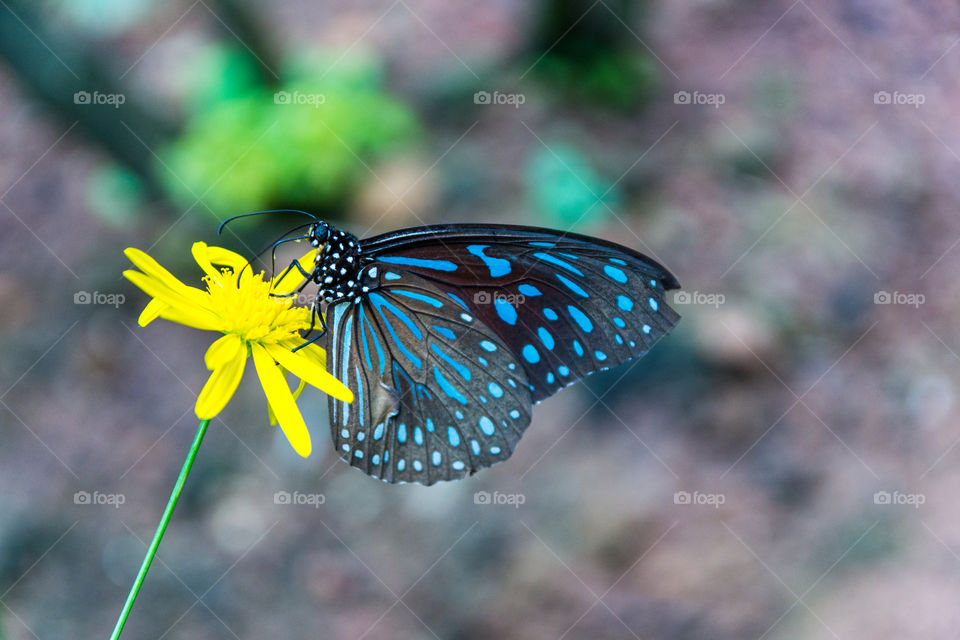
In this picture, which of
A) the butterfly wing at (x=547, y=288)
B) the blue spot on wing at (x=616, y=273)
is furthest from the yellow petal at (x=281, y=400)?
the blue spot on wing at (x=616, y=273)

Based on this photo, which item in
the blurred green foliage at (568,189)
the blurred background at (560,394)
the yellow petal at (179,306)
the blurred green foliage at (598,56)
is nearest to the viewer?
the yellow petal at (179,306)

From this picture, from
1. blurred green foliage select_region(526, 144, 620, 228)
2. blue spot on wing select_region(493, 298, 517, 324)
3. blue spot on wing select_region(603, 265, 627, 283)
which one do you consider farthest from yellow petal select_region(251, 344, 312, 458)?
blurred green foliage select_region(526, 144, 620, 228)

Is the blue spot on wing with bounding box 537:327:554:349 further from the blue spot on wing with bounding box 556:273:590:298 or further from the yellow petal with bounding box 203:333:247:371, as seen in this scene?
the yellow petal with bounding box 203:333:247:371

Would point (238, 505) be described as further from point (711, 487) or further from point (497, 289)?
point (711, 487)

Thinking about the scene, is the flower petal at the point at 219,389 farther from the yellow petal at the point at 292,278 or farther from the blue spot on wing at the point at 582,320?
the blue spot on wing at the point at 582,320

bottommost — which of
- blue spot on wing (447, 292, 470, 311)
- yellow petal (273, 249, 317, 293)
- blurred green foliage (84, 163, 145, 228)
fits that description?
blue spot on wing (447, 292, 470, 311)

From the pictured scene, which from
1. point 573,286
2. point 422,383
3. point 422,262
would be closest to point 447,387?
point 422,383

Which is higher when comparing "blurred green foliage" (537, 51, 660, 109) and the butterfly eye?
"blurred green foliage" (537, 51, 660, 109)
